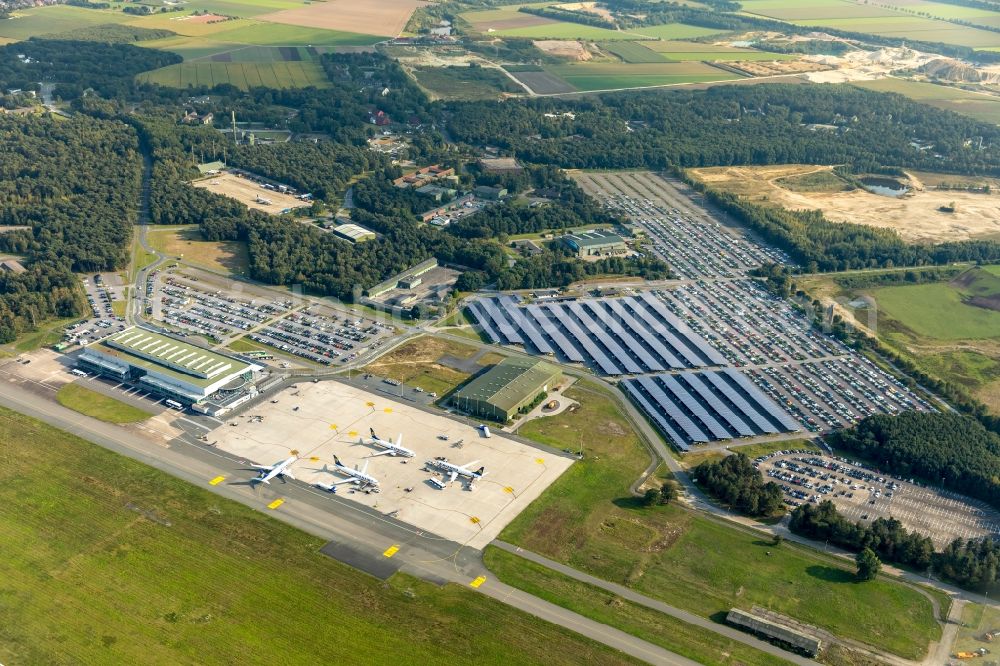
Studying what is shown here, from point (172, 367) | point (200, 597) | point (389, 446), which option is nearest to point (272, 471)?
point (389, 446)

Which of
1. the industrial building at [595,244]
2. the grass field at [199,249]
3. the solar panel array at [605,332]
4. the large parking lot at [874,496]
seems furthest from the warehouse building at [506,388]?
the grass field at [199,249]

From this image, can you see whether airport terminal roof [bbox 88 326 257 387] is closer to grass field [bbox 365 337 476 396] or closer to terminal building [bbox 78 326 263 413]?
terminal building [bbox 78 326 263 413]

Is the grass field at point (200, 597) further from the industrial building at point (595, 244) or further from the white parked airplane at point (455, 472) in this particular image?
the industrial building at point (595, 244)

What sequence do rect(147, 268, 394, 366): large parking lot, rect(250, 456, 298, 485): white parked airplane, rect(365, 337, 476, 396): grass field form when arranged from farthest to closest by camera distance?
rect(147, 268, 394, 366): large parking lot → rect(365, 337, 476, 396): grass field → rect(250, 456, 298, 485): white parked airplane

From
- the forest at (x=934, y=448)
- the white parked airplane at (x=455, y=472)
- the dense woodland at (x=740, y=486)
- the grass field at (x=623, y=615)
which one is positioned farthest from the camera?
the forest at (x=934, y=448)

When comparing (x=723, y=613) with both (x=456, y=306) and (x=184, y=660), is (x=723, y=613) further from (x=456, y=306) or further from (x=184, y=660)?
(x=456, y=306)

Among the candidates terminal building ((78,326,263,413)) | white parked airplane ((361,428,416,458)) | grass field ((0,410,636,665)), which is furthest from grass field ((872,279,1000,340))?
terminal building ((78,326,263,413))
